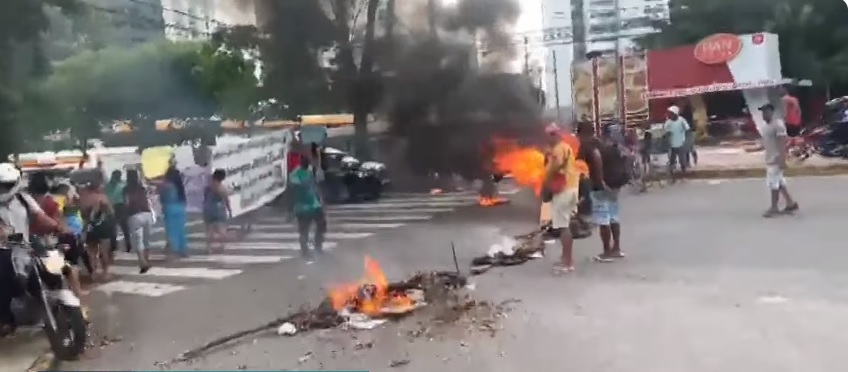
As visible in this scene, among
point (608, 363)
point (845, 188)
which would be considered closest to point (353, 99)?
point (608, 363)

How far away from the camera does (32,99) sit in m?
3.91

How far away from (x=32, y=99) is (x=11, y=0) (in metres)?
0.46

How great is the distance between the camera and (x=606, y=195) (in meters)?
7.37

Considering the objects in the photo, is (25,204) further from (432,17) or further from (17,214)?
(432,17)

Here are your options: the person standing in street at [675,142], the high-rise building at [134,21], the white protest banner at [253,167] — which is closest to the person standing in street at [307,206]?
the white protest banner at [253,167]

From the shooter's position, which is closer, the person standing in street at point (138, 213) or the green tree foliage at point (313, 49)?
the person standing in street at point (138, 213)

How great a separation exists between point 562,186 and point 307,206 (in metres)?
2.58

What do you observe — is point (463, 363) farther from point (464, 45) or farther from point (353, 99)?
point (464, 45)

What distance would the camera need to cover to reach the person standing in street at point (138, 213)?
389 cm

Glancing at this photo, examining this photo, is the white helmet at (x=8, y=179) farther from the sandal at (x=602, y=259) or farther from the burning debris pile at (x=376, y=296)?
the sandal at (x=602, y=259)

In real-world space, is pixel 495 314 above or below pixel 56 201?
below

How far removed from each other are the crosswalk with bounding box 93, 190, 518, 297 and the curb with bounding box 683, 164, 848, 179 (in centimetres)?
750

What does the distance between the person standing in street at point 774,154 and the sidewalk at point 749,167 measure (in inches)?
138

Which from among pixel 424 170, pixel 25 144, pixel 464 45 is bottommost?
pixel 424 170
